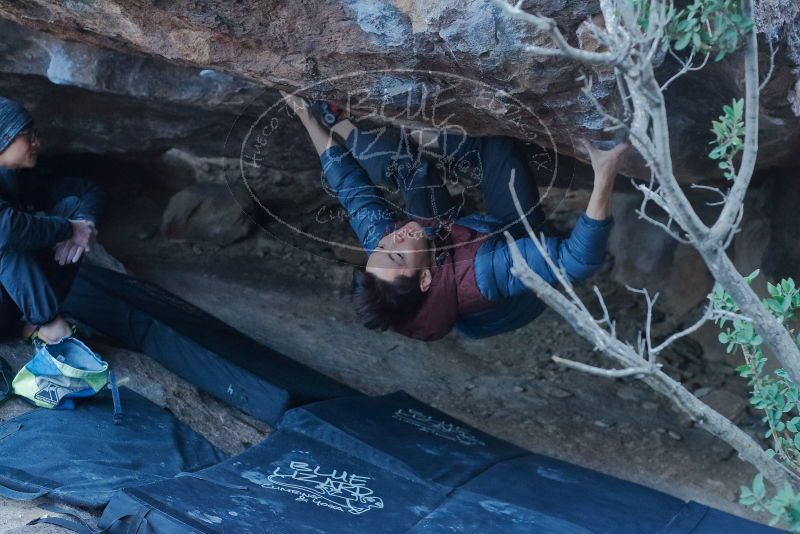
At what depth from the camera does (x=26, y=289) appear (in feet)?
10.8

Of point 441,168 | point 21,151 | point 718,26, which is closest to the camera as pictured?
point 718,26

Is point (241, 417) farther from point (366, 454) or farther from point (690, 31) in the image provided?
point (690, 31)

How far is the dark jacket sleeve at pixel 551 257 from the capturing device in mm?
2619

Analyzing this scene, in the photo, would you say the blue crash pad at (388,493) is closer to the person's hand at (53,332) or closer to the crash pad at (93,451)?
the crash pad at (93,451)

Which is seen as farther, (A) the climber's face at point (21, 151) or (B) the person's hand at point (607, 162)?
(A) the climber's face at point (21, 151)

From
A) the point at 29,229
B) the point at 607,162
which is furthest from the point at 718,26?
the point at 29,229

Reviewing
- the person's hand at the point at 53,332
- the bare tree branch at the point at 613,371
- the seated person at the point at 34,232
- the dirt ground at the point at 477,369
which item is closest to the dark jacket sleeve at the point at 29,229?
the seated person at the point at 34,232

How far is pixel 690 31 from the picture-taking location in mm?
1786

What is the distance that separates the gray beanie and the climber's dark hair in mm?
1308

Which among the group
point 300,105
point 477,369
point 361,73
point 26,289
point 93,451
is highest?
point 361,73

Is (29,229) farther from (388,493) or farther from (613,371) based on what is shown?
(613,371)

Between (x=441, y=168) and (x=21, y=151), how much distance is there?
149 centimetres

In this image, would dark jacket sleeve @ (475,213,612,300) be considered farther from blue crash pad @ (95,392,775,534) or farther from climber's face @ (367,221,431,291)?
blue crash pad @ (95,392,775,534)

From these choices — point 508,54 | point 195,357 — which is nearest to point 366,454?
point 195,357
